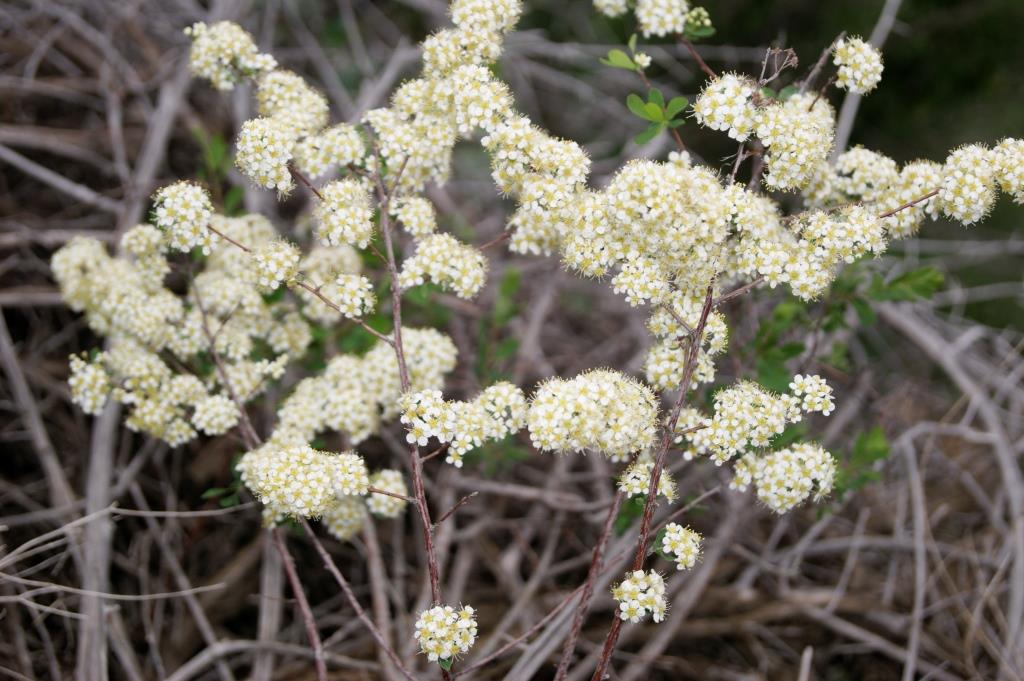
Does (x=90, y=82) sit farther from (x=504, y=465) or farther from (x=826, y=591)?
(x=826, y=591)

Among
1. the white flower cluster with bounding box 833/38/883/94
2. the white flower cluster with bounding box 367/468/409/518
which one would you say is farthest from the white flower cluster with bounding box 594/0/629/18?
the white flower cluster with bounding box 367/468/409/518

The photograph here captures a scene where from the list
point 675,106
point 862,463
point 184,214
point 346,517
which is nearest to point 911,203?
point 675,106

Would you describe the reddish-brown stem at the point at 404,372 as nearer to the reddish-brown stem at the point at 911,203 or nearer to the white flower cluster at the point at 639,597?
the white flower cluster at the point at 639,597

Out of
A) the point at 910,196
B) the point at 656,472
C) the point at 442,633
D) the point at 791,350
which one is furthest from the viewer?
the point at 791,350

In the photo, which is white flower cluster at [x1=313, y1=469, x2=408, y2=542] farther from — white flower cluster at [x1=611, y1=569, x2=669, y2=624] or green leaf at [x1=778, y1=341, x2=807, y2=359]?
green leaf at [x1=778, y1=341, x2=807, y2=359]

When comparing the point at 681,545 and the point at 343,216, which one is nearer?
the point at 681,545

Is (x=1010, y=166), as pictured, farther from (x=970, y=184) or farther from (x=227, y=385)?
(x=227, y=385)
